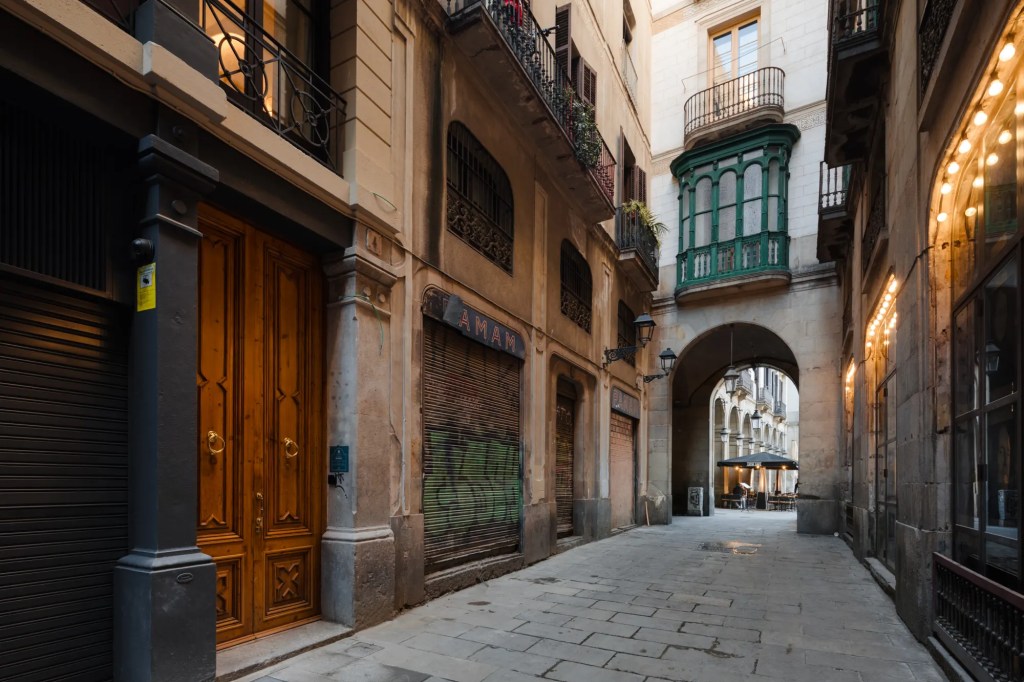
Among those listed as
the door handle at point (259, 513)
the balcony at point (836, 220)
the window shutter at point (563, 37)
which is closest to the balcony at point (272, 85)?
the door handle at point (259, 513)

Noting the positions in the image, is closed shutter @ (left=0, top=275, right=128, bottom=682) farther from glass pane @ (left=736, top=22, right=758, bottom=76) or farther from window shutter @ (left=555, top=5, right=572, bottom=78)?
glass pane @ (left=736, top=22, right=758, bottom=76)

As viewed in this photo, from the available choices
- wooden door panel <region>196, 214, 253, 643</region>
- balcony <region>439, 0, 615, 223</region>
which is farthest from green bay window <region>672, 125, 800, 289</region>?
wooden door panel <region>196, 214, 253, 643</region>

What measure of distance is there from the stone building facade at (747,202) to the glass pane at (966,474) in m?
11.4

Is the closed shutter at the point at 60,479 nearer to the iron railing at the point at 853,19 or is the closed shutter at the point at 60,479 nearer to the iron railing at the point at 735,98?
the iron railing at the point at 853,19

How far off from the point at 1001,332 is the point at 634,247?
442 inches

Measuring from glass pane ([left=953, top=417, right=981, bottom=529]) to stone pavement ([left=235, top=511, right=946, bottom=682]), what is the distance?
1313mm

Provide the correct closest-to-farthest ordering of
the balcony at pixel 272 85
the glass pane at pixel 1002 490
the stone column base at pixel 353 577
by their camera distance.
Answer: the glass pane at pixel 1002 490 < the balcony at pixel 272 85 < the stone column base at pixel 353 577

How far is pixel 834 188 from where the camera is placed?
16062 mm

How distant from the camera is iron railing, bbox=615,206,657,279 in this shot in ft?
50.5

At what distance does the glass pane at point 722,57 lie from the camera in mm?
19047

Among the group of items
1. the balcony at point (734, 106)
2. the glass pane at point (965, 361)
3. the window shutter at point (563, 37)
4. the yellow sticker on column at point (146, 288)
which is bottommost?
the glass pane at point (965, 361)

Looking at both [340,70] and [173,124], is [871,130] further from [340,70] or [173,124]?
[173,124]

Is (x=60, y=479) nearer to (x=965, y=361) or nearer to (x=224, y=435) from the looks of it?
(x=224, y=435)

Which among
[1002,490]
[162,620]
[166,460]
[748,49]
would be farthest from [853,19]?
[162,620]
